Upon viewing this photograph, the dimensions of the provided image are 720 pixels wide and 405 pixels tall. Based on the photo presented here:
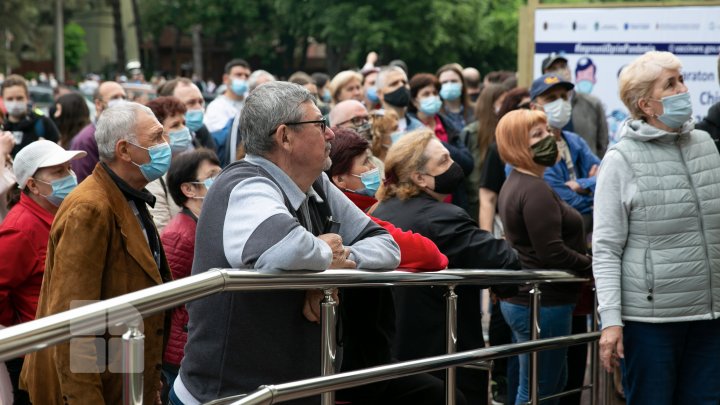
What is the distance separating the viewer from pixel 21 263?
200 inches

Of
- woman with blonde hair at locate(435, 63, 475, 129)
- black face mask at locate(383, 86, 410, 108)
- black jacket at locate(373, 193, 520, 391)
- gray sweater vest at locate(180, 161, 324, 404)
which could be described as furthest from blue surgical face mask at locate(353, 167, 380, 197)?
woman with blonde hair at locate(435, 63, 475, 129)

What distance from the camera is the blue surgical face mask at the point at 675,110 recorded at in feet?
16.1

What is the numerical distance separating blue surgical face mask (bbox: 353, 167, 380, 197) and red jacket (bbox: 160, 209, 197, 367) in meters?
0.91

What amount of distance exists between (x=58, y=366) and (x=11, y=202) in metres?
2.46

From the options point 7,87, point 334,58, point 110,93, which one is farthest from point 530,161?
point 334,58

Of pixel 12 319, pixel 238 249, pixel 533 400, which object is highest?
pixel 238 249

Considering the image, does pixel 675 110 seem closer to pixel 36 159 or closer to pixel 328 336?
pixel 328 336

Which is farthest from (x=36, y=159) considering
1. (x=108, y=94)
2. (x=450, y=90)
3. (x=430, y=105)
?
(x=450, y=90)

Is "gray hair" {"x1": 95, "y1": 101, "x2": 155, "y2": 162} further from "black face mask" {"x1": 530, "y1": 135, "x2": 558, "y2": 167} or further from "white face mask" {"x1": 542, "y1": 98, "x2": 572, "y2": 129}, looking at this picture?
"white face mask" {"x1": 542, "y1": 98, "x2": 572, "y2": 129}

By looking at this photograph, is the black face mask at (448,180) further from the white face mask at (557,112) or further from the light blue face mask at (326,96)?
the light blue face mask at (326,96)

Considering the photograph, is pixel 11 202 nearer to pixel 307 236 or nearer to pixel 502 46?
pixel 307 236

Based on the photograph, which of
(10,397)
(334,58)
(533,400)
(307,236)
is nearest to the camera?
(307,236)

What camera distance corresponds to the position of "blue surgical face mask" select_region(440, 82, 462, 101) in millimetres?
11117

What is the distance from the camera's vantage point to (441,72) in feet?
37.8
